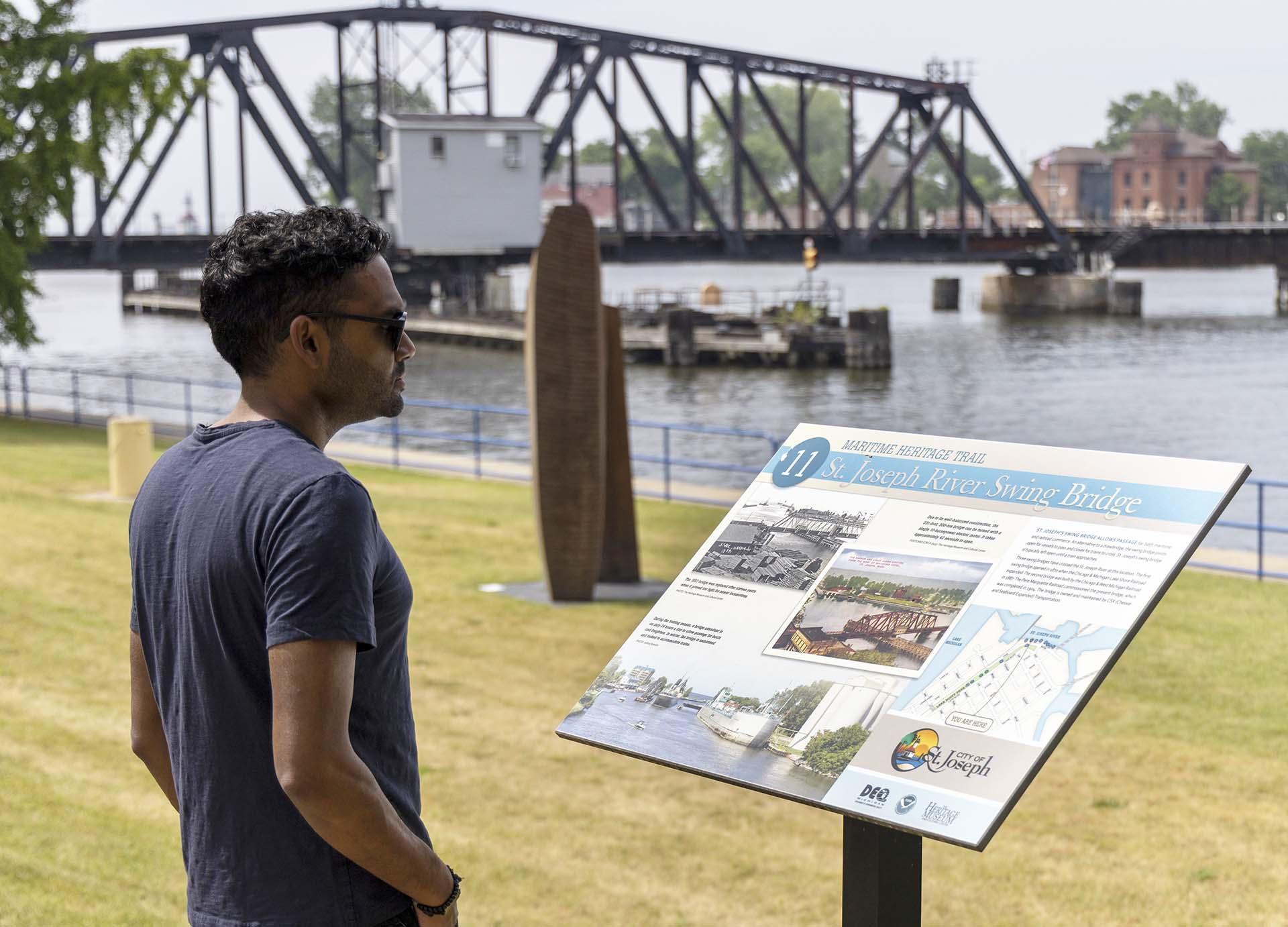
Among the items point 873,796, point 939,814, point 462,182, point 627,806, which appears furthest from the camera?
point 462,182

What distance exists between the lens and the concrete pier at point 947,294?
Answer: 106 meters

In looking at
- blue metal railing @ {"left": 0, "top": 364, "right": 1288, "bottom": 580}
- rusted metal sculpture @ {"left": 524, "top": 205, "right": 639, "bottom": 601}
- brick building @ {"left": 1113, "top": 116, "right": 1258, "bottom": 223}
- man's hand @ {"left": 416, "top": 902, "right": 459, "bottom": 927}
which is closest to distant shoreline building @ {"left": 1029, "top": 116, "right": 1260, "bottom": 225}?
brick building @ {"left": 1113, "top": 116, "right": 1258, "bottom": 223}

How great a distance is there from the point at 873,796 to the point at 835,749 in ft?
0.55

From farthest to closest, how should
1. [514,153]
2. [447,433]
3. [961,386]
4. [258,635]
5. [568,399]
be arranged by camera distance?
1. [514,153]
2. [961,386]
3. [447,433]
4. [568,399]
5. [258,635]

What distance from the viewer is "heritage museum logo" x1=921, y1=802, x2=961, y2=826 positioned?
291 cm

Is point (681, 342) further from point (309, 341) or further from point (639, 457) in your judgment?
point (309, 341)

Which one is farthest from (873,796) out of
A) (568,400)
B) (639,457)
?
(639,457)

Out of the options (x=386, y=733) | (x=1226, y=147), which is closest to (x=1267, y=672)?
(x=386, y=733)

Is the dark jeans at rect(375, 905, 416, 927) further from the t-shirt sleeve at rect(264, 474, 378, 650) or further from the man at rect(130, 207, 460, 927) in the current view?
the t-shirt sleeve at rect(264, 474, 378, 650)

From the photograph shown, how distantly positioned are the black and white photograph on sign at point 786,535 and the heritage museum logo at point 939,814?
0.77 metres

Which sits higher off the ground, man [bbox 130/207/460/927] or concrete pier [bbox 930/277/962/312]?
concrete pier [bbox 930/277/962/312]

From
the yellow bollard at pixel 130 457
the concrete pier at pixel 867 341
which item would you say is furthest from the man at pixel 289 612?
the concrete pier at pixel 867 341

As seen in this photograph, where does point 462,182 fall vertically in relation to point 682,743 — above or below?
above

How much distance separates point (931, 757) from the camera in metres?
3.07
